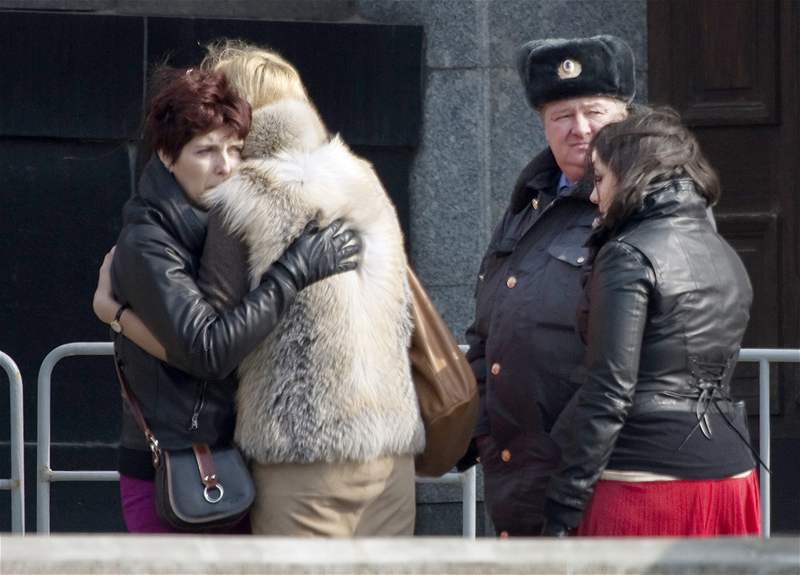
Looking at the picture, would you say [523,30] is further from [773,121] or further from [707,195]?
[707,195]

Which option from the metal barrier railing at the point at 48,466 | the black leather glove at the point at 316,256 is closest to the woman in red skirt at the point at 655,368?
the black leather glove at the point at 316,256

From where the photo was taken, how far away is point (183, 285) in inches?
140

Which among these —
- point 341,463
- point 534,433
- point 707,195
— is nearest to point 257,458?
point 341,463

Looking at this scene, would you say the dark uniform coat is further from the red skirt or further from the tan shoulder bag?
the red skirt

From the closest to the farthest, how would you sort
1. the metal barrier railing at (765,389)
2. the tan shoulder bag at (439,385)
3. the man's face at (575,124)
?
the tan shoulder bag at (439,385) → the man's face at (575,124) → the metal barrier railing at (765,389)

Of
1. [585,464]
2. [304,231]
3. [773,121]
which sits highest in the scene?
[773,121]

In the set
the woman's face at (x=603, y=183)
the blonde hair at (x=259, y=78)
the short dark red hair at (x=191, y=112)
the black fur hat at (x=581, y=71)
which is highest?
the black fur hat at (x=581, y=71)

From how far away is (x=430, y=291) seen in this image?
725 cm

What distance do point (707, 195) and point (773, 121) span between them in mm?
3762

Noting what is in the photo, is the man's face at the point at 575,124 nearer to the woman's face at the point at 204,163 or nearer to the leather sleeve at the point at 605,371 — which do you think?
the leather sleeve at the point at 605,371

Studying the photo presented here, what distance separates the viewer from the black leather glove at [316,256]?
11.7 feet

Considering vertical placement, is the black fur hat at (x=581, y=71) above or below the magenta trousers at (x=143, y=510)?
above

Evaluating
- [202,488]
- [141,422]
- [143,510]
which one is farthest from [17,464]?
[202,488]

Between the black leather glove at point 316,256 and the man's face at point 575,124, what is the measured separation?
82 centimetres
